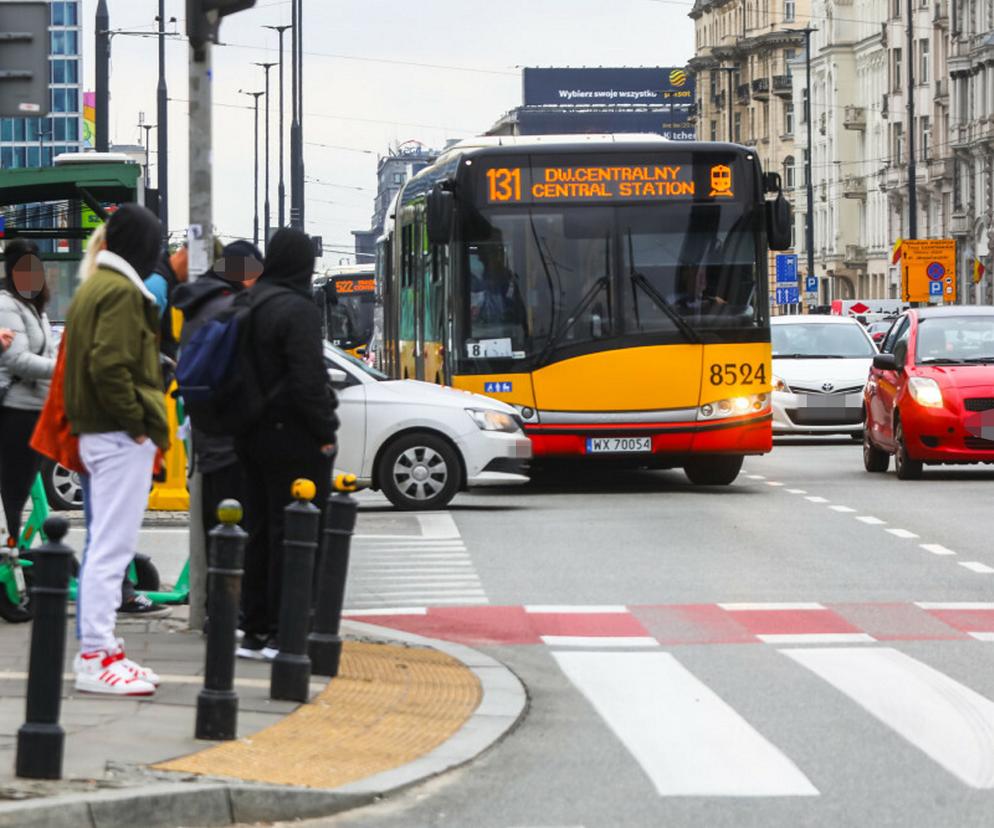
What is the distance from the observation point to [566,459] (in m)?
Result: 21.7

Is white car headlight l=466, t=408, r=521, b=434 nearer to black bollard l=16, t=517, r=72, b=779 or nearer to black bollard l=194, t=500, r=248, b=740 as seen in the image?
black bollard l=194, t=500, r=248, b=740

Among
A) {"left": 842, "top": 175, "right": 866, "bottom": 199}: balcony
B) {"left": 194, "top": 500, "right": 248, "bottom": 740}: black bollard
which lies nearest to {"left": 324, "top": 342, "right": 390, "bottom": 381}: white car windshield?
{"left": 194, "top": 500, "right": 248, "bottom": 740}: black bollard

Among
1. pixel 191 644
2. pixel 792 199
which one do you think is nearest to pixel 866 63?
pixel 792 199

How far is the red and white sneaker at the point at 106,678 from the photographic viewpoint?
8.64m

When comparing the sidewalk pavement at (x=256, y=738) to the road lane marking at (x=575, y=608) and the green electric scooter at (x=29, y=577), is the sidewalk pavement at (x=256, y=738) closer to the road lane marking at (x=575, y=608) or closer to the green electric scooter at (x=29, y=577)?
the green electric scooter at (x=29, y=577)

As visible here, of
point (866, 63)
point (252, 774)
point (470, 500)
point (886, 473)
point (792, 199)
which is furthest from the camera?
point (792, 199)

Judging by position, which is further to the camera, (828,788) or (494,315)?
(494,315)

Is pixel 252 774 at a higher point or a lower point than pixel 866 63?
lower

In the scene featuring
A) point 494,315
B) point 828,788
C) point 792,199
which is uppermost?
point 792,199

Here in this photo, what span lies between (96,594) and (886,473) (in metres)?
16.6

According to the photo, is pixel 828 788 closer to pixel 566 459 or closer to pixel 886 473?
pixel 566 459

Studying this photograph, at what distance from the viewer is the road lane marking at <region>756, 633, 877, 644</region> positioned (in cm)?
1108

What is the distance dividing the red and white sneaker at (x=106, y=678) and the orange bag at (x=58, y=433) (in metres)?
0.70

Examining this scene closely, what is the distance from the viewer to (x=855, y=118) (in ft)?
375
